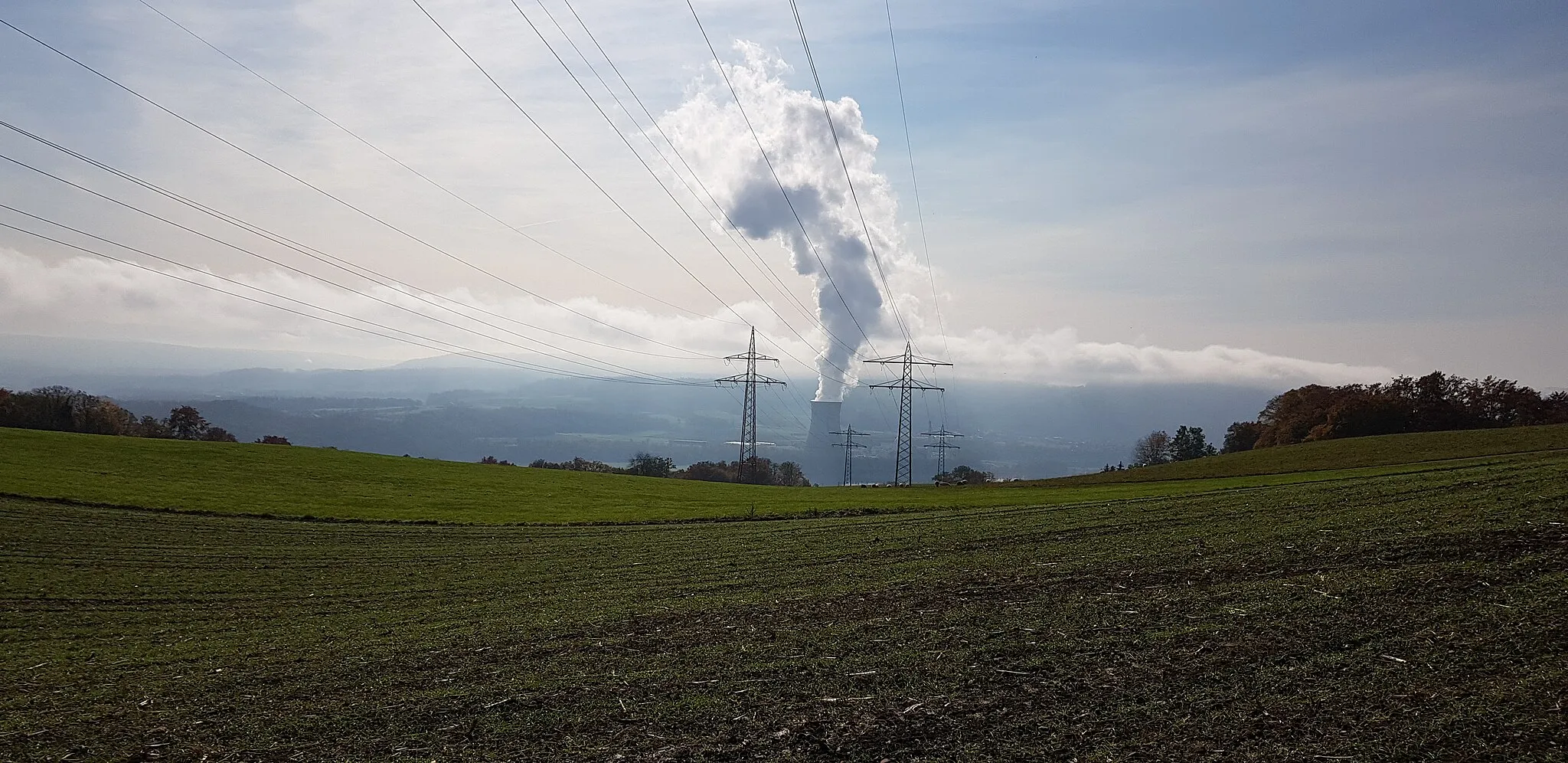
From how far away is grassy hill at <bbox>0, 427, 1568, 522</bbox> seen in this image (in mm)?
39875

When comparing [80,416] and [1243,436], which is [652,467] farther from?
[1243,436]

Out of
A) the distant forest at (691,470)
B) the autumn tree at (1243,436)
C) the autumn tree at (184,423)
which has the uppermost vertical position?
the autumn tree at (1243,436)

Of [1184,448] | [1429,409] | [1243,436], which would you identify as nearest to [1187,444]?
[1184,448]

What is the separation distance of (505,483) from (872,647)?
151 ft

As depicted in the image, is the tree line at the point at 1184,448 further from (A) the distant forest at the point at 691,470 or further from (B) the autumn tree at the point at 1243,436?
(A) the distant forest at the point at 691,470

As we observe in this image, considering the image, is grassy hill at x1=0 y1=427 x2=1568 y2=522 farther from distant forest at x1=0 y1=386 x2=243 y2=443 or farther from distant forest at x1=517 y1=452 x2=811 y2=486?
distant forest at x1=517 y1=452 x2=811 y2=486

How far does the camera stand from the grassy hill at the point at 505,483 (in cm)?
3988

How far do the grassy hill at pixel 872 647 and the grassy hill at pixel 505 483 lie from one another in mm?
15223

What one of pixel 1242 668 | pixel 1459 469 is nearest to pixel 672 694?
pixel 1242 668

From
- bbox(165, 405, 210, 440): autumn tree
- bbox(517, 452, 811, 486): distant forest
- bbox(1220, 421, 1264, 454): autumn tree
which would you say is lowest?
bbox(517, 452, 811, 486): distant forest

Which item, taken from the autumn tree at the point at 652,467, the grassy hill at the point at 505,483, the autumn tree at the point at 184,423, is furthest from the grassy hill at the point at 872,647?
the autumn tree at the point at 652,467

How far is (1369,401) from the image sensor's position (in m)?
82.1

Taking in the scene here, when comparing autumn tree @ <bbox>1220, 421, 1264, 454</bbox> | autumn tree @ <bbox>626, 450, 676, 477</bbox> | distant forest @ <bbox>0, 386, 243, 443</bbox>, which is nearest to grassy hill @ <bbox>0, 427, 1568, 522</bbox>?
distant forest @ <bbox>0, 386, 243, 443</bbox>

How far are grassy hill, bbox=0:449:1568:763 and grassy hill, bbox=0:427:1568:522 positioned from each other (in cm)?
1522
